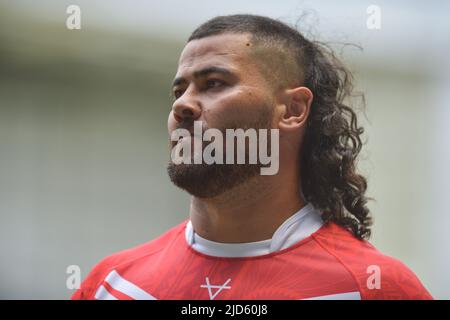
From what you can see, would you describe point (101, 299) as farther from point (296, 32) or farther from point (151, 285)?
point (296, 32)

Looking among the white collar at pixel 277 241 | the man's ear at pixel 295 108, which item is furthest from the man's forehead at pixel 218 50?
the white collar at pixel 277 241

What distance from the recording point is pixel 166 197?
11.4 feet

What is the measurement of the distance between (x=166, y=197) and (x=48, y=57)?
1.14 meters

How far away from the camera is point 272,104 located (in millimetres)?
2086

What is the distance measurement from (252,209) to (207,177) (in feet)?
0.75

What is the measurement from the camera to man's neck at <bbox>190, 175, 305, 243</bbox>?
2.08m

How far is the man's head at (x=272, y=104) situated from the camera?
6.62 feet

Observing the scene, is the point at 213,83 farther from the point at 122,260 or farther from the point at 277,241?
the point at 122,260

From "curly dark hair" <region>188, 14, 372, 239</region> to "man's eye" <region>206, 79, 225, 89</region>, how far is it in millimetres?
215

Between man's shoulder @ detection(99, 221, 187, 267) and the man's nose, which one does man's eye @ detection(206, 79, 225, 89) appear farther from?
man's shoulder @ detection(99, 221, 187, 267)

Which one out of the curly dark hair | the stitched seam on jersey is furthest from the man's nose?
the stitched seam on jersey

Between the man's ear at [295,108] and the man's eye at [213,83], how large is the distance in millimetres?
266

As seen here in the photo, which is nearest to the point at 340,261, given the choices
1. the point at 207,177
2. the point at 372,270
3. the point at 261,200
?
the point at 372,270

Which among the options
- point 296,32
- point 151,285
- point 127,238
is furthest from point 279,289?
point 127,238
